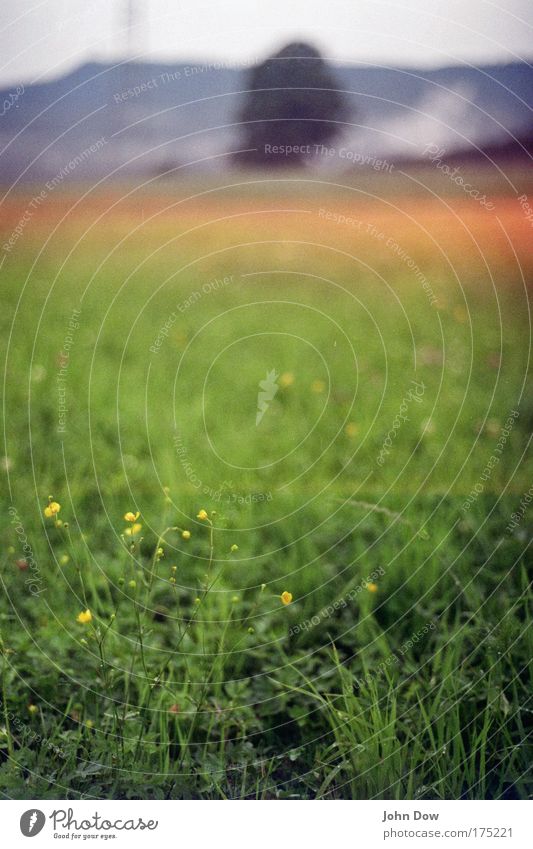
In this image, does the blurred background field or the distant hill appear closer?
the blurred background field

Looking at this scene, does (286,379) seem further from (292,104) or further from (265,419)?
(292,104)

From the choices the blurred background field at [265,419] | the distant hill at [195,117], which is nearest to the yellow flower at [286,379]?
the blurred background field at [265,419]

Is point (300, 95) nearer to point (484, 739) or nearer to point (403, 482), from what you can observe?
point (403, 482)

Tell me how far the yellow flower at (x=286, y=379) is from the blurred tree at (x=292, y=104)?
581mm

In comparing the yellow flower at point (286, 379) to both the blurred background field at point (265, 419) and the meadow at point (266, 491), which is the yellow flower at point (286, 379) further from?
the blurred background field at point (265, 419)

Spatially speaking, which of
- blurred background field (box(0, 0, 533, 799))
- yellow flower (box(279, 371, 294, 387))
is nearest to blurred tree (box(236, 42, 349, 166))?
blurred background field (box(0, 0, 533, 799))

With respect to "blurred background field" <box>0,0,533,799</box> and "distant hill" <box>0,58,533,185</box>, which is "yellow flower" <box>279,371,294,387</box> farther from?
"distant hill" <box>0,58,533,185</box>

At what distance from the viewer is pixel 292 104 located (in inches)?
56.6

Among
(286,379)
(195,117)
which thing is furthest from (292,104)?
(286,379)

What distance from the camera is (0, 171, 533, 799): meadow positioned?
125 centimetres

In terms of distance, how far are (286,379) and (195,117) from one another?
2.21 feet

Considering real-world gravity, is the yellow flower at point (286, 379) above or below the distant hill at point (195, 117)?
below

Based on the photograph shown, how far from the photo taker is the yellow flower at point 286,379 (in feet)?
6.24

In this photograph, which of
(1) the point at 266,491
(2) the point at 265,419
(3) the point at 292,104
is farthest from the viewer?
(2) the point at 265,419
